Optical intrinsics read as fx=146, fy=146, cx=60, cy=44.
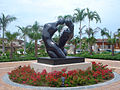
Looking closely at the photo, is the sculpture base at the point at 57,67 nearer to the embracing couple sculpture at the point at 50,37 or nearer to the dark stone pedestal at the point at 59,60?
the dark stone pedestal at the point at 59,60

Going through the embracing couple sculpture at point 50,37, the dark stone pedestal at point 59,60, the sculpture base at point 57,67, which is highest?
the embracing couple sculpture at point 50,37

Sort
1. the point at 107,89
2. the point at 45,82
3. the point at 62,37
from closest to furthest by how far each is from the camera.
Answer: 1. the point at 107,89
2. the point at 45,82
3. the point at 62,37

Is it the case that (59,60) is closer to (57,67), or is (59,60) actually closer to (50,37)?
(57,67)

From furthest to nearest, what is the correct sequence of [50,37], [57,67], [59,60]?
[50,37] < [59,60] < [57,67]

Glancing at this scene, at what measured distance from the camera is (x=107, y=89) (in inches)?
224

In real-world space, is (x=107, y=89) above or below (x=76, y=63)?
below

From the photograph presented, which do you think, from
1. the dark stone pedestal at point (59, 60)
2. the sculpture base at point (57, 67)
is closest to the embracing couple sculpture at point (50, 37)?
the dark stone pedestal at point (59, 60)

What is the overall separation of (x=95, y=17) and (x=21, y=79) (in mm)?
25116

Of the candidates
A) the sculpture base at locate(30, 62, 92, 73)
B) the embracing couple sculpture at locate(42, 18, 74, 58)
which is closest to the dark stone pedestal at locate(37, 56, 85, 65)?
the sculpture base at locate(30, 62, 92, 73)

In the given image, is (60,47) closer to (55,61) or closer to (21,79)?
(55,61)

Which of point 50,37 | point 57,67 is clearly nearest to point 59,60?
point 57,67

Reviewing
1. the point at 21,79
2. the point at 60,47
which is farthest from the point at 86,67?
the point at 21,79

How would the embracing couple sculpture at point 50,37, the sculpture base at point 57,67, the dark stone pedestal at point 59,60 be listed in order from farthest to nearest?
the embracing couple sculpture at point 50,37 → the dark stone pedestal at point 59,60 → the sculpture base at point 57,67

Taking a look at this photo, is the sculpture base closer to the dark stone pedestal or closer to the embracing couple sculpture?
the dark stone pedestal
